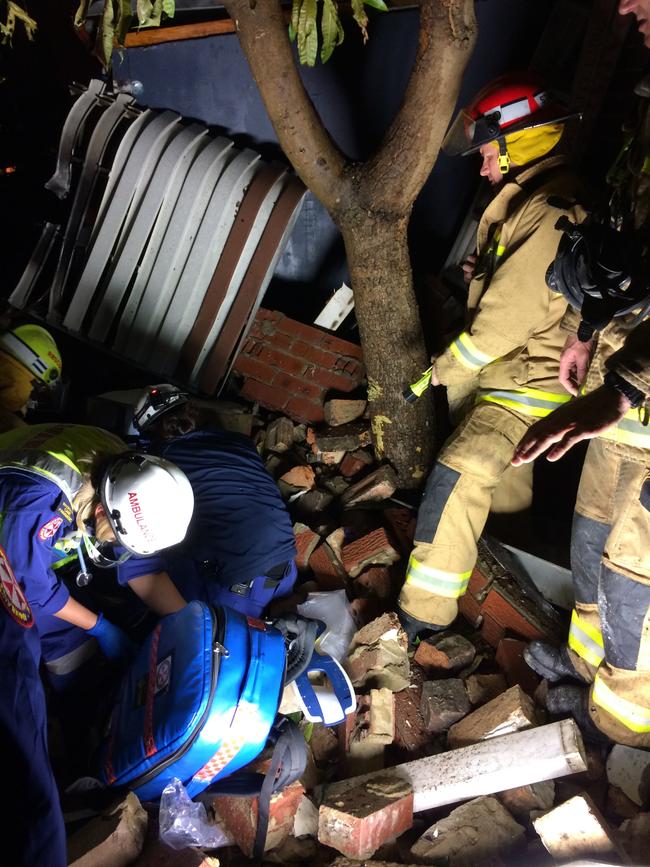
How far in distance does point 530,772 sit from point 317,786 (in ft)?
2.49

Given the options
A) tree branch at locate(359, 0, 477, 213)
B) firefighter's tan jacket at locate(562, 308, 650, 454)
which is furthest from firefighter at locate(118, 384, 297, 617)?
firefighter's tan jacket at locate(562, 308, 650, 454)

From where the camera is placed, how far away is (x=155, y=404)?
348cm

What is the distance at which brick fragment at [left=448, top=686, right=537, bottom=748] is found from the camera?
243 cm

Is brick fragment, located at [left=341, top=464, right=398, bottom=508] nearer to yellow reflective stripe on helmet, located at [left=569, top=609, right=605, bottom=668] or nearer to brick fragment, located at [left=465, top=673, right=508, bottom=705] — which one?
brick fragment, located at [left=465, top=673, right=508, bottom=705]

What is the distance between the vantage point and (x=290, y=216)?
415 cm

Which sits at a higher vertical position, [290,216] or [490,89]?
[490,89]

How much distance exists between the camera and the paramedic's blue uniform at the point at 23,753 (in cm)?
158

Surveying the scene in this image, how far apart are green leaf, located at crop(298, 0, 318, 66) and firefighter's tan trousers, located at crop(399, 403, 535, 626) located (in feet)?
5.35

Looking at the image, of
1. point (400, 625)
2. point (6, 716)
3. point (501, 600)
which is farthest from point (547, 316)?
point (6, 716)

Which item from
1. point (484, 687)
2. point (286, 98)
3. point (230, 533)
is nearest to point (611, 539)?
point (484, 687)

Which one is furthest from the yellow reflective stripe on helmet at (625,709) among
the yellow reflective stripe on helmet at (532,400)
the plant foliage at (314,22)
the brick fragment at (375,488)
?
the plant foliage at (314,22)

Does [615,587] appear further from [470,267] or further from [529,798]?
[470,267]

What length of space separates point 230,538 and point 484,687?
1240mm

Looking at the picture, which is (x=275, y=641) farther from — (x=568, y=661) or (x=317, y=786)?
(x=568, y=661)
